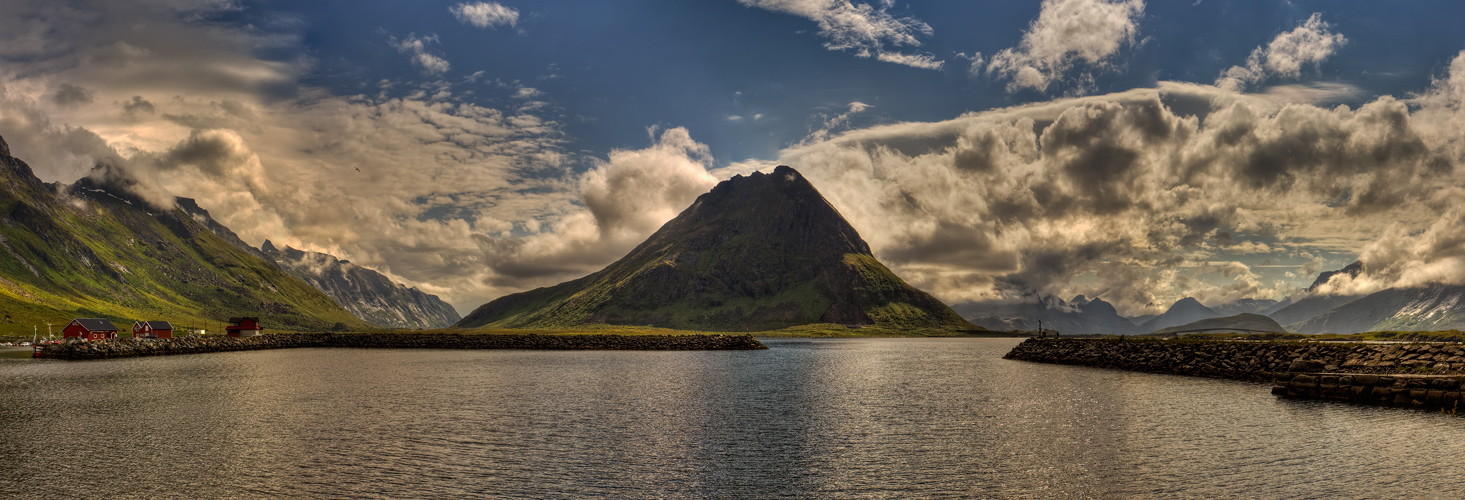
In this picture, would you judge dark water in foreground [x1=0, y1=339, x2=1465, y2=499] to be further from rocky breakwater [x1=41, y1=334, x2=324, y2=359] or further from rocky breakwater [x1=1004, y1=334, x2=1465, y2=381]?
rocky breakwater [x1=41, y1=334, x2=324, y2=359]

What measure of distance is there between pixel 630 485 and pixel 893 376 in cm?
6823

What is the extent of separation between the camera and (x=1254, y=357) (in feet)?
269

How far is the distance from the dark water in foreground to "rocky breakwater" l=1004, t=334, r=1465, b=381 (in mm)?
10551

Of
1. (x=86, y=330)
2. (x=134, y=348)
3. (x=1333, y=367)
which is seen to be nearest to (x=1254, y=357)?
(x=1333, y=367)

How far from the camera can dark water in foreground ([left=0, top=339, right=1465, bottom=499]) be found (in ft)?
94.1

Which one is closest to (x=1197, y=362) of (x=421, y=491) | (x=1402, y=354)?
(x=1402, y=354)

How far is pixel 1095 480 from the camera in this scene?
97.4 ft

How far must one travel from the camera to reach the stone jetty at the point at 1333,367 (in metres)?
52.8

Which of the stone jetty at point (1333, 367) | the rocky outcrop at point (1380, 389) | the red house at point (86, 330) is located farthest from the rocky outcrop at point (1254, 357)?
the red house at point (86, 330)

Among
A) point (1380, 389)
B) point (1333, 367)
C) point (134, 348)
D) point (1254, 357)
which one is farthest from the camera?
point (134, 348)

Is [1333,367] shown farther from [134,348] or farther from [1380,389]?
[134,348]

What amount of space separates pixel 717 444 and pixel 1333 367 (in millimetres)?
58066

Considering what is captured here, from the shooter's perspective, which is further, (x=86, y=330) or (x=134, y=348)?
(x=86, y=330)

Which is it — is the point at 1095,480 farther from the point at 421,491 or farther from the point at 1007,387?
the point at 1007,387
